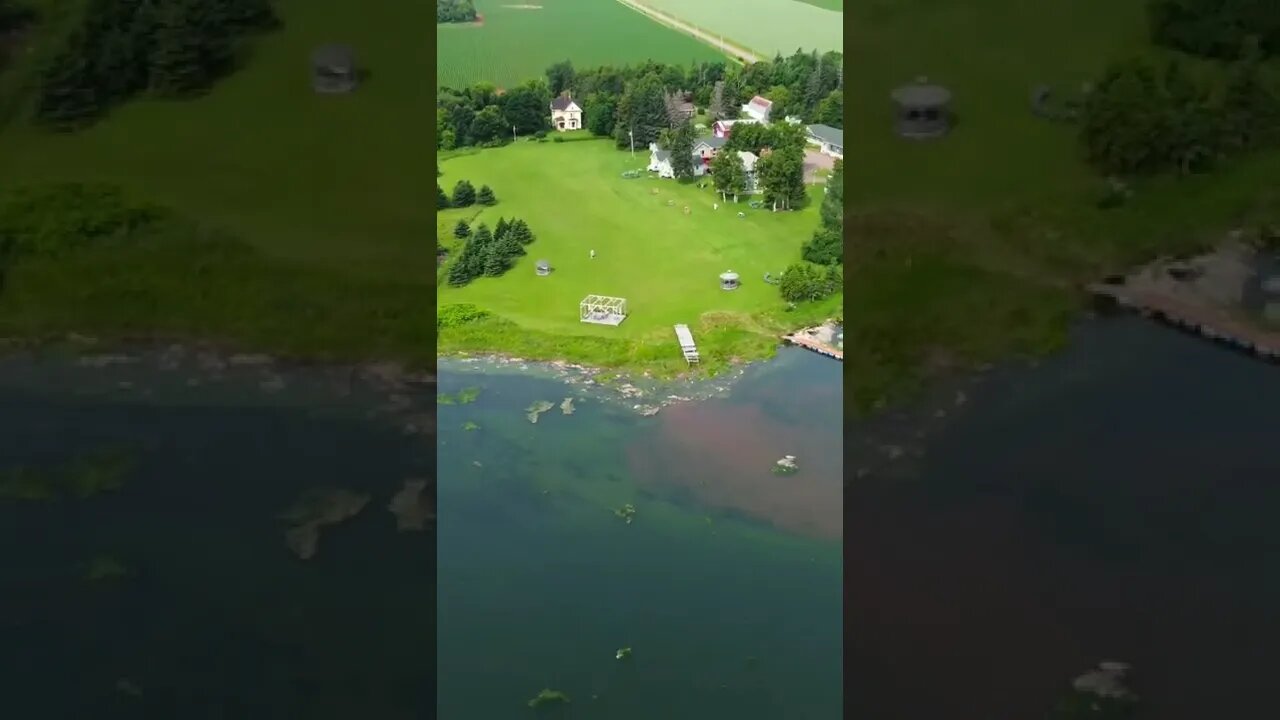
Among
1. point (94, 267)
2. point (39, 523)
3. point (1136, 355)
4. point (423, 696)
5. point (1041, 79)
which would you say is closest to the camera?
point (423, 696)

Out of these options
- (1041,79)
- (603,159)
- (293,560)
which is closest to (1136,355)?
(1041,79)

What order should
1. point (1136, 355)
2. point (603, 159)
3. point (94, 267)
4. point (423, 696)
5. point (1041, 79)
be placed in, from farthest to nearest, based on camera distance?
point (603, 159) → point (1041, 79) → point (94, 267) → point (1136, 355) → point (423, 696)

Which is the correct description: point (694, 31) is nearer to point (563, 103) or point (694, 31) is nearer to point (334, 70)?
point (563, 103)

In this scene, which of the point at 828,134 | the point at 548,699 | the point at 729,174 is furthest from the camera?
the point at 828,134

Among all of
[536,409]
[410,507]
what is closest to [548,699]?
[410,507]

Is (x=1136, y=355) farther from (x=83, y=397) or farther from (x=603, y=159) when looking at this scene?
(x=83, y=397)

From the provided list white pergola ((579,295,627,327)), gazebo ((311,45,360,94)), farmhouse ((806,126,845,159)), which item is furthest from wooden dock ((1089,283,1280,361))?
gazebo ((311,45,360,94))

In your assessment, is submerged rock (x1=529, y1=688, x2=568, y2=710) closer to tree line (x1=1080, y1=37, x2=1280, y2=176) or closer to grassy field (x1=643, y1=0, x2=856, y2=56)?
tree line (x1=1080, y1=37, x2=1280, y2=176)

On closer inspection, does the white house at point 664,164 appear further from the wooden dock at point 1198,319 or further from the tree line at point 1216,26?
the tree line at point 1216,26
